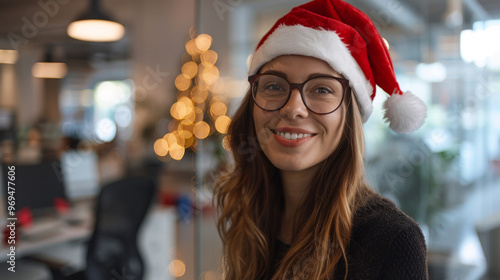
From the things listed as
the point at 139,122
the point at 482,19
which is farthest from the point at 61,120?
the point at 482,19

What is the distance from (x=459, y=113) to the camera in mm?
2000

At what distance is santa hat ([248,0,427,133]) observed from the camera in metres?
0.77

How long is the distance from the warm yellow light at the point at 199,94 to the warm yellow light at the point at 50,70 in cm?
129

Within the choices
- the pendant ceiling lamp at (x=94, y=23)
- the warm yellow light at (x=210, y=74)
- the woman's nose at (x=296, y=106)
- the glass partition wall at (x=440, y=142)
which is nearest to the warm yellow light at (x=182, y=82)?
the warm yellow light at (x=210, y=74)

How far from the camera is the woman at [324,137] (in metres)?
0.71

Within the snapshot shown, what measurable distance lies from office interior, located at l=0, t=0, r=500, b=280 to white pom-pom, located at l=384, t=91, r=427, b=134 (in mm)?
463

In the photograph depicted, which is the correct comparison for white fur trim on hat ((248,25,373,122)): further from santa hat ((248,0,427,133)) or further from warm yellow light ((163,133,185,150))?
warm yellow light ((163,133,185,150))

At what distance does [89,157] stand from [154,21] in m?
2.26

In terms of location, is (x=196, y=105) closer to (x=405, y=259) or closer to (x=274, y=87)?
(x=274, y=87)

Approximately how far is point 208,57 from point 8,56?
1.54m

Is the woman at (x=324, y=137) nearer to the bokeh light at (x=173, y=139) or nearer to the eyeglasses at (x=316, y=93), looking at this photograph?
the eyeglasses at (x=316, y=93)

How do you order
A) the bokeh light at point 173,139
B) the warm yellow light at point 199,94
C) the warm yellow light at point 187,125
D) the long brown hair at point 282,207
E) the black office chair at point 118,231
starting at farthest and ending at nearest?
the bokeh light at point 173,139 < the warm yellow light at point 187,125 < the warm yellow light at point 199,94 < the black office chair at point 118,231 < the long brown hair at point 282,207

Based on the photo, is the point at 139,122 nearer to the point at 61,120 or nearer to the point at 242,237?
the point at 61,120

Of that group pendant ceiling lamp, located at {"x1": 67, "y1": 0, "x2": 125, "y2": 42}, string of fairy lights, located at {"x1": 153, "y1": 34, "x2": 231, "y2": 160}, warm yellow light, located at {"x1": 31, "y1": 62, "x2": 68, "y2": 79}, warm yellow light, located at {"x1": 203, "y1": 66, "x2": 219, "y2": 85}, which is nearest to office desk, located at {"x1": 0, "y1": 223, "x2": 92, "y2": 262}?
string of fairy lights, located at {"x1": 153, "y1": 34, "x2": 231, "y2": 160}
